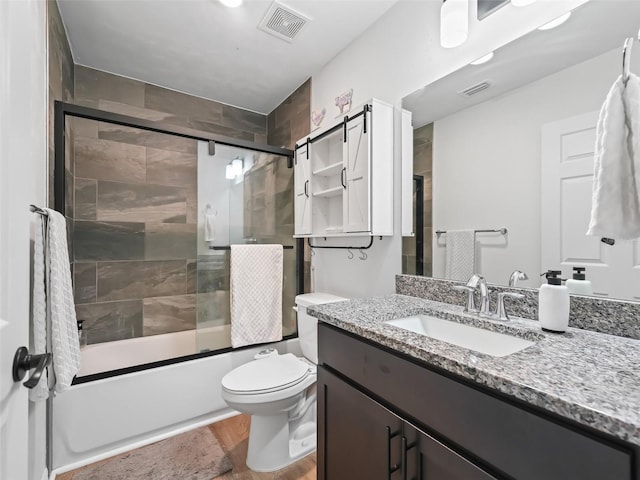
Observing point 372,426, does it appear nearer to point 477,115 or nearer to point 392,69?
point 477,115

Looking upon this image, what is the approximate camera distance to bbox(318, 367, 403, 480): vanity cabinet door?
85 cm

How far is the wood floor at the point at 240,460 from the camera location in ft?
4.84

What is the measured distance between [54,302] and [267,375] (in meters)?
0.99

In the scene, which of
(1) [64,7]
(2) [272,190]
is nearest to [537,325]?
(2) [272,190]

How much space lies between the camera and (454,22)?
1.32 m

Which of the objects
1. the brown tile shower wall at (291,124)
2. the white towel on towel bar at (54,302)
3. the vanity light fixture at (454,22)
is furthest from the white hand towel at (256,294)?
the vanity light fixture at (454,22)

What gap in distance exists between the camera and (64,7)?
172 centimetres

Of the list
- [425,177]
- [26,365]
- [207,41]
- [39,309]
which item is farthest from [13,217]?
[207,41]

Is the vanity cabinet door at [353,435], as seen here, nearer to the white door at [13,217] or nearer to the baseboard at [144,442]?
the white door at [13,217]

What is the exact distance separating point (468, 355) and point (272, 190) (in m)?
1.84

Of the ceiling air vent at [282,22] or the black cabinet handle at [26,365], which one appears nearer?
the black cabinet handle at [26,365]

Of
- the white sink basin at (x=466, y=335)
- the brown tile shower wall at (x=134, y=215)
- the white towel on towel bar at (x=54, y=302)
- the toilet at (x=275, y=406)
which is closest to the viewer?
the white sink basin at (x=466, y=335)

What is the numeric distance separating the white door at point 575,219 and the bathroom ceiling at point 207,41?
4.10 feet

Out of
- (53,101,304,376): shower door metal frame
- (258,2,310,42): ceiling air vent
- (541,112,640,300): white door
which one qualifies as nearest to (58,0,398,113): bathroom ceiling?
(258,2,310,42): ceiling air vent
